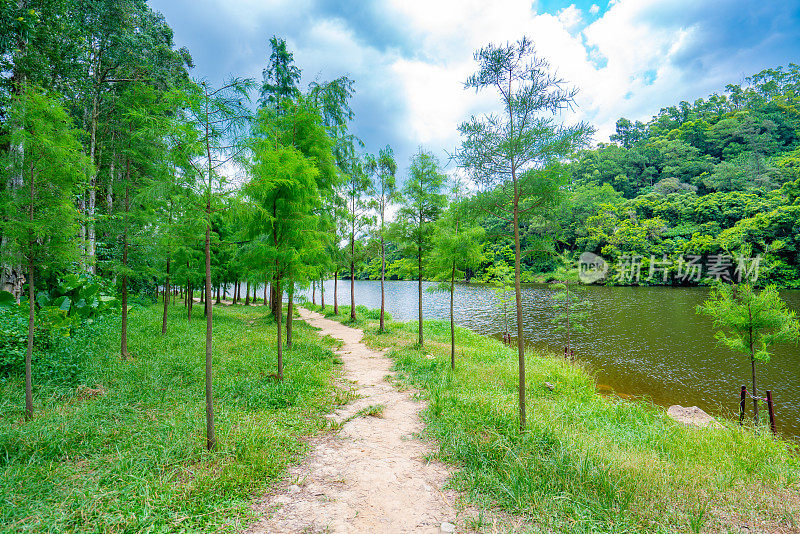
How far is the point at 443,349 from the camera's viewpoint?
43.7 feet

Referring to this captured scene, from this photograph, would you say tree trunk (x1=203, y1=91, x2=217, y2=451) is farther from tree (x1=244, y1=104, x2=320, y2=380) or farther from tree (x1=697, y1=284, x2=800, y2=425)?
tree (x1=697, y1=284, x2=800, y2=425)

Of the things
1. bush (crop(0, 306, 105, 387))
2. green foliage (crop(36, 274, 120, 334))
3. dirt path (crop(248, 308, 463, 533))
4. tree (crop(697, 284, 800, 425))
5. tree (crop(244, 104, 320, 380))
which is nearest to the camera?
dirt path (crop(248, 308, 463, 533))

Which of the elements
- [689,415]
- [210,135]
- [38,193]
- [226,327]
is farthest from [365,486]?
[226,327]

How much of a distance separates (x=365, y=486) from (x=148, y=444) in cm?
314

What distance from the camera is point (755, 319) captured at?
9.67 metres

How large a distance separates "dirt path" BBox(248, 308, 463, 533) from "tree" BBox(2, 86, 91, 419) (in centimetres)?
486

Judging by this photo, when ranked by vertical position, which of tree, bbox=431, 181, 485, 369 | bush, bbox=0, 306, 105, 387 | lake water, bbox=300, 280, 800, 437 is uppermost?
tree, bbox=431, 181, 485, 369

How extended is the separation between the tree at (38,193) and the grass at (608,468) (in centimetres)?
719

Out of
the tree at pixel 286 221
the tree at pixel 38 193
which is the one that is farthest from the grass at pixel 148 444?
the tree at pixel 286 221

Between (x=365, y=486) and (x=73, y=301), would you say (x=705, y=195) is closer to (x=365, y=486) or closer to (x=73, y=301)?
(x=365, y=486)

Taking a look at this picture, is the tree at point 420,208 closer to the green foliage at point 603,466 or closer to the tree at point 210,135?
the green foliage at point 603,466

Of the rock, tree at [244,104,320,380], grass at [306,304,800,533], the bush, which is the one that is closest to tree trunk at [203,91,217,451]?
tree at [244,104,320,380]

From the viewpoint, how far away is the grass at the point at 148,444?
3070 mm

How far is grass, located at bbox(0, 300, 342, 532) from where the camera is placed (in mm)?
3070
